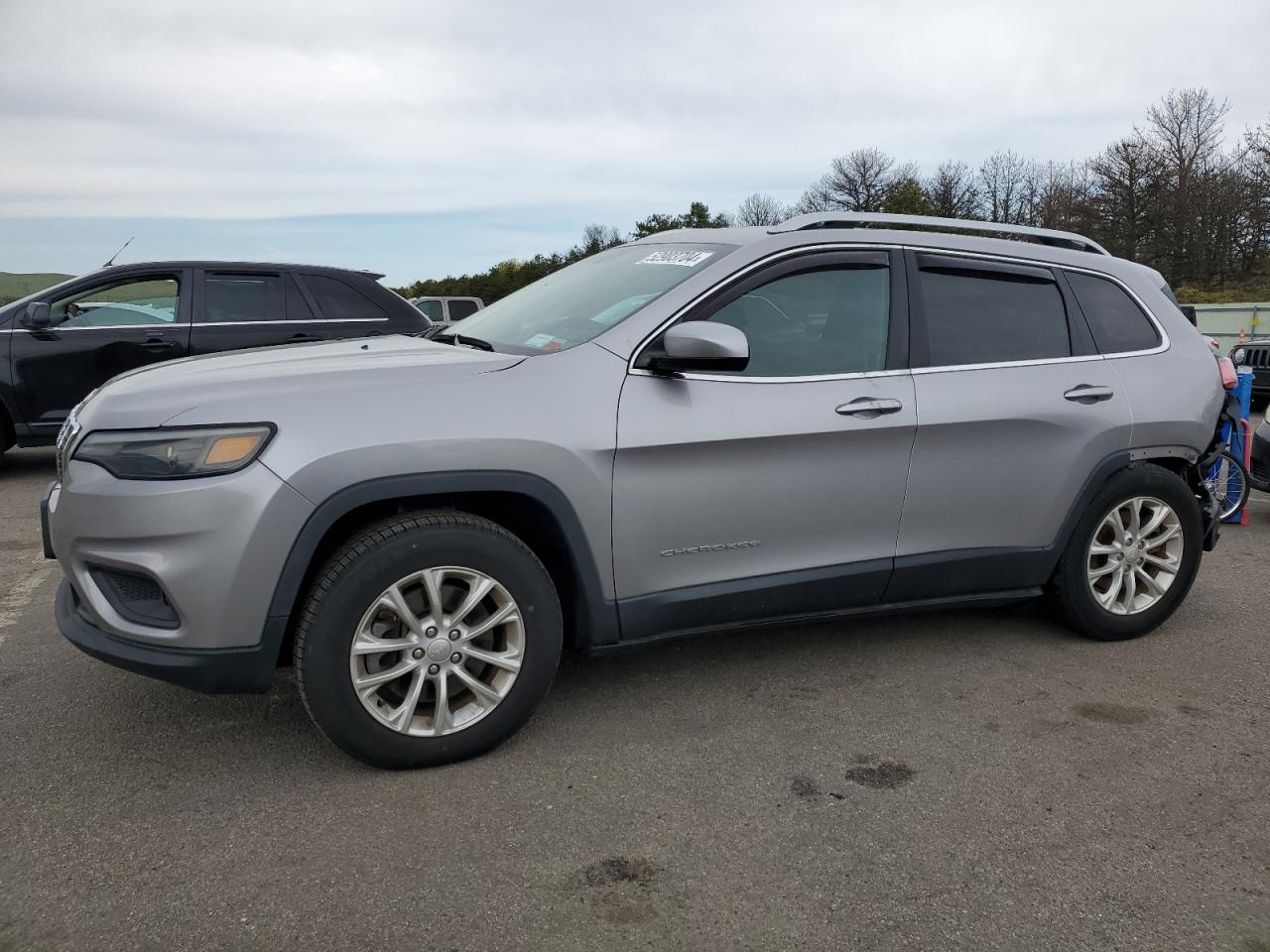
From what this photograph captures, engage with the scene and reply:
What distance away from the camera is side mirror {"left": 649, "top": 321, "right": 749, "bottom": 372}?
10.3 ft

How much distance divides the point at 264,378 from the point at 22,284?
8.73 metres

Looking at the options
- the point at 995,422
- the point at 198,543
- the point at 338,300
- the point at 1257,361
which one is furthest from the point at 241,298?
the point at 1257,361

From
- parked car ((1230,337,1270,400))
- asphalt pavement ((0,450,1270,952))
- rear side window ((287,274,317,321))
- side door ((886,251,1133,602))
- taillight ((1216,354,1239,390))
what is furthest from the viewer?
parked car ((1230,337,1270,400))

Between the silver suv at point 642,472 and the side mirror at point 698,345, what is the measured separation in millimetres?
13

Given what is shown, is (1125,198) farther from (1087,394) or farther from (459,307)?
(1087,394)

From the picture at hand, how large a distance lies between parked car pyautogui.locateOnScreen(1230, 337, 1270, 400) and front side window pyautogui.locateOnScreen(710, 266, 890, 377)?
35.1 ft

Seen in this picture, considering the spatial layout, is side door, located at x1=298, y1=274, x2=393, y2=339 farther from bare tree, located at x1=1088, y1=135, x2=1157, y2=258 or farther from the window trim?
bare tree, located at x1=1088, y1=135, x2=1157, y2=258

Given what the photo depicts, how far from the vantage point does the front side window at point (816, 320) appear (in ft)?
11.6

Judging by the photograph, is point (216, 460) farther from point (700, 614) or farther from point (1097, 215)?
point (1097, 215)

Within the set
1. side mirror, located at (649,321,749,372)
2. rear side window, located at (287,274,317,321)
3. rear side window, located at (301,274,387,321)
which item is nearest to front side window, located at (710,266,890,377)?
side mirror, located at (649,321,749,372)

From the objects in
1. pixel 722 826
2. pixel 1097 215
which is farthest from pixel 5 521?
pixel 1097 215

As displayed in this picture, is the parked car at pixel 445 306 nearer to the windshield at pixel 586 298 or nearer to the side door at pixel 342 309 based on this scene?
the side door at pixel 342 309

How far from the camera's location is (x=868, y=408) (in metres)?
3.59

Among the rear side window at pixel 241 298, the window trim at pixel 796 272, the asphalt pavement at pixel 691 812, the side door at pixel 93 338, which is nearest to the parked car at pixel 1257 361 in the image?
the asphalt pavement at pixel 691 812
